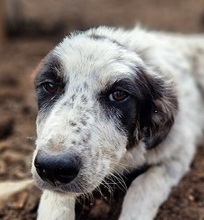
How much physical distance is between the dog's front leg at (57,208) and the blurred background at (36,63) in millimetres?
245

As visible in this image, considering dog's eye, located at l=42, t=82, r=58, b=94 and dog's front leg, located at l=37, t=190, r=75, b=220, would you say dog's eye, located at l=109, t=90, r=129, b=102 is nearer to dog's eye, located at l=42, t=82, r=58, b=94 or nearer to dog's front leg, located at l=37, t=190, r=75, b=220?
dog's eye, located at l=42, t=82, r=58, b=94

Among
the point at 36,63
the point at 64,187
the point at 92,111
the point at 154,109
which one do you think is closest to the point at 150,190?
the point at 154,109

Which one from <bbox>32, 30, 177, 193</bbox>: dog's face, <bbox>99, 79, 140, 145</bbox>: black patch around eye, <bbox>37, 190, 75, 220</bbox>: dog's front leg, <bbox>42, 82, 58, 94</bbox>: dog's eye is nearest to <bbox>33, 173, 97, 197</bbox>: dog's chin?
<bbox>32, 30, 177, 193</bbox>: dog's face

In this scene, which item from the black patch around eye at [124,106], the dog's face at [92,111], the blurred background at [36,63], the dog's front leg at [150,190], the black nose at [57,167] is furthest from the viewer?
the blurred background at [36,63]

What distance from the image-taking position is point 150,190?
4500 millimetres

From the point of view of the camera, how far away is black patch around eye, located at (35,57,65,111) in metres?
4.12

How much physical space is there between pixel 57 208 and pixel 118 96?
0.83m

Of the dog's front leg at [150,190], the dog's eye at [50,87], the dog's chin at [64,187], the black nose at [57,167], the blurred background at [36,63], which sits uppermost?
the dog's eye at [50,87]

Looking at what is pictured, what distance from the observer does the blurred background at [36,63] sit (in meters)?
4.54

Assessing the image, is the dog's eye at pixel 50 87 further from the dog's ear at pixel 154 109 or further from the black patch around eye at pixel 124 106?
the dog's ear at pixel 154 109

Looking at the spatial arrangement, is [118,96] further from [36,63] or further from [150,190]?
[36,63]

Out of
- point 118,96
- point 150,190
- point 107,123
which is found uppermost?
point 118,96

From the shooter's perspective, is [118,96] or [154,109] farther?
[154,109]

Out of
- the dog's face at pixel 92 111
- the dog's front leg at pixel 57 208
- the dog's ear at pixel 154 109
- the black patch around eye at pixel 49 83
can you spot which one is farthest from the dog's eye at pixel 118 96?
the dog's front leg at pixel 57 208
